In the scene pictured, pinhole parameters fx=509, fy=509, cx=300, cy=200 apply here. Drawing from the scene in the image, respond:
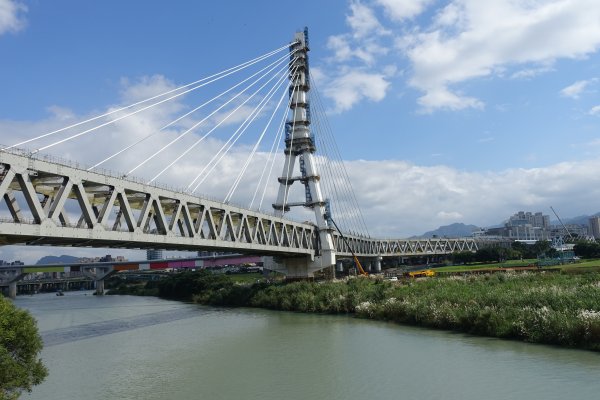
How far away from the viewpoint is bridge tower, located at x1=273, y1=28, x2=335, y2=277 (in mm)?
60875

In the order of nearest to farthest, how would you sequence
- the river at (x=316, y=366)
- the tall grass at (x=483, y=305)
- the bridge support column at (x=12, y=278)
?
1. the river at (x=316, y=366)
2. the tall grass at (x=483, y=305)
3. the bridge support column at (x=12, y=278)

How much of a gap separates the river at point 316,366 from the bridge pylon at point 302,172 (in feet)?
89.1

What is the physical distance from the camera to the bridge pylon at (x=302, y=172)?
60.9m

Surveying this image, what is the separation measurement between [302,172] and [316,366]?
41315 mm

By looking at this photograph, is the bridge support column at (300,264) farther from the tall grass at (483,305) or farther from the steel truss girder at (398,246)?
the tall grass at (483,305)

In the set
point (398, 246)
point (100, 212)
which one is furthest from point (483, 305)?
point (398, 246)

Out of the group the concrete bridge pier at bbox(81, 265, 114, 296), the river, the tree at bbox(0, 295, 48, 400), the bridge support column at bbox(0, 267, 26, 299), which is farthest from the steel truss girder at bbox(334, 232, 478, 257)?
the bridge support column at bbox(0, 267, 26, 299)

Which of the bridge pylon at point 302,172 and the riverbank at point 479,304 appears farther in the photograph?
the bridge pylon at point 302,172

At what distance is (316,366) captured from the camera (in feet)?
73.9

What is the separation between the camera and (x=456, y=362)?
2166 centimetres

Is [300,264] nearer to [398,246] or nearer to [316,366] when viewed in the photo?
[316,366]

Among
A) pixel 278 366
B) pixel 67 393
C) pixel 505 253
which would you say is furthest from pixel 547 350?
pixel 505 253

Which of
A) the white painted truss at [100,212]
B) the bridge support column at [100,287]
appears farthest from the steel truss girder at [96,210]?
the bridge support column at [100,287]

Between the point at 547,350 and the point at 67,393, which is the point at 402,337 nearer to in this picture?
the point at 547,350
